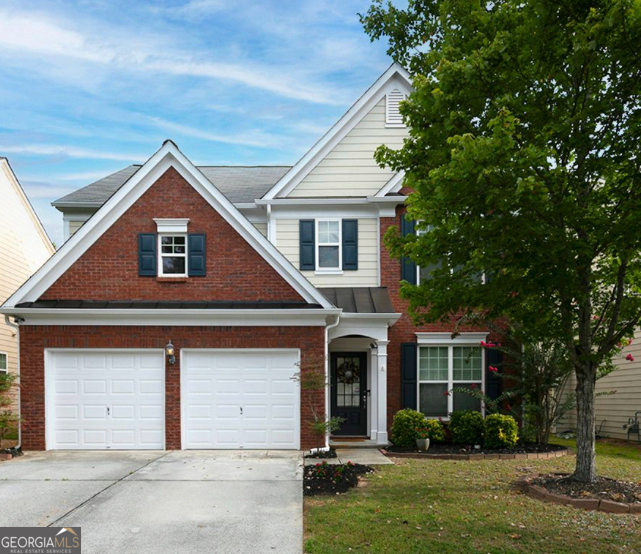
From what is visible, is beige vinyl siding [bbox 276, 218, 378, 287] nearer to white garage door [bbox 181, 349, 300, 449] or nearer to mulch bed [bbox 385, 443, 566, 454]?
white garage door [bbox 181, 349, 300, 449]

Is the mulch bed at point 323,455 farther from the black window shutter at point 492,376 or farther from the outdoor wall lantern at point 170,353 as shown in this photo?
the black window shutter at point 492,376

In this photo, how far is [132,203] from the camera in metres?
14.0

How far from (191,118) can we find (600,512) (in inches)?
675

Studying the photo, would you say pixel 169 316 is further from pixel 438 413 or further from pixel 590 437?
pixel 590 437

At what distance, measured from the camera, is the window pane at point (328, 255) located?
16594mm

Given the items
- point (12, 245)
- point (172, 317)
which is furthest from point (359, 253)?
point (12, 245)

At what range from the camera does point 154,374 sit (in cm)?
1369

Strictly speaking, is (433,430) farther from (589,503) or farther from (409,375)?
(589,503)

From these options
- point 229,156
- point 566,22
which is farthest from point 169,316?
point 229,156

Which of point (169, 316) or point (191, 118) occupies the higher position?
point (191, 118)

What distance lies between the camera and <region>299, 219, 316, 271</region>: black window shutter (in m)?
16.5

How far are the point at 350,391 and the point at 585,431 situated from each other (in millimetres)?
7758

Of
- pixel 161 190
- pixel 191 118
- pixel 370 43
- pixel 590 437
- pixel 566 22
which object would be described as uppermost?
pixel 370 43

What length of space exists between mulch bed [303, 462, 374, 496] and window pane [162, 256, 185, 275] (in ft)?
18.8
